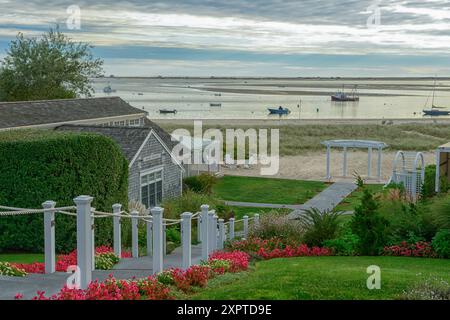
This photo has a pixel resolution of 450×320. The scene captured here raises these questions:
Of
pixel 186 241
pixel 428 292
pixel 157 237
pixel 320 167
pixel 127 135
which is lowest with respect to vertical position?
pixel 320 167

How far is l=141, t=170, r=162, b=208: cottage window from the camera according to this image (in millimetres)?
25705

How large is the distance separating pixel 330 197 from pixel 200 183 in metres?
6.98

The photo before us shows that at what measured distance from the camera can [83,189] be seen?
17578 mm

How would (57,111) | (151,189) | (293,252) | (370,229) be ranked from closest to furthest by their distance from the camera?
(370,229)
(293,252)
(151,189)
(57,111)

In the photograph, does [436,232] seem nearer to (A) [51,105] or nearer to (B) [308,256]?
(B) [308,256]

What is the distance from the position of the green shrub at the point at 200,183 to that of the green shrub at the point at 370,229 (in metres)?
16.3

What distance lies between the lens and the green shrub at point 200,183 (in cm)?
3149

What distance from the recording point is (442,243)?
47.7 ft

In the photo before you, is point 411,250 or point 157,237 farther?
point 411,250

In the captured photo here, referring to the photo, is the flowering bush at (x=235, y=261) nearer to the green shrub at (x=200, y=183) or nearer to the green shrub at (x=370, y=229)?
the green shrub at (x=370, y=229)

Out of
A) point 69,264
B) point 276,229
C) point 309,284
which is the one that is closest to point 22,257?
point 69,264

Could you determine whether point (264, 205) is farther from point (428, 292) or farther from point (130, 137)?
point (428, 292)

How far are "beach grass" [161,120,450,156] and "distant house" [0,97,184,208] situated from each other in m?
28.8

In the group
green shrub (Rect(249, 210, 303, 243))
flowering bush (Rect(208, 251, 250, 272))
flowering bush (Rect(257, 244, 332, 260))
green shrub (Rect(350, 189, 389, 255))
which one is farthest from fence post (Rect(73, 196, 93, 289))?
green shrub (Rect(249, 210, 303, 243))
